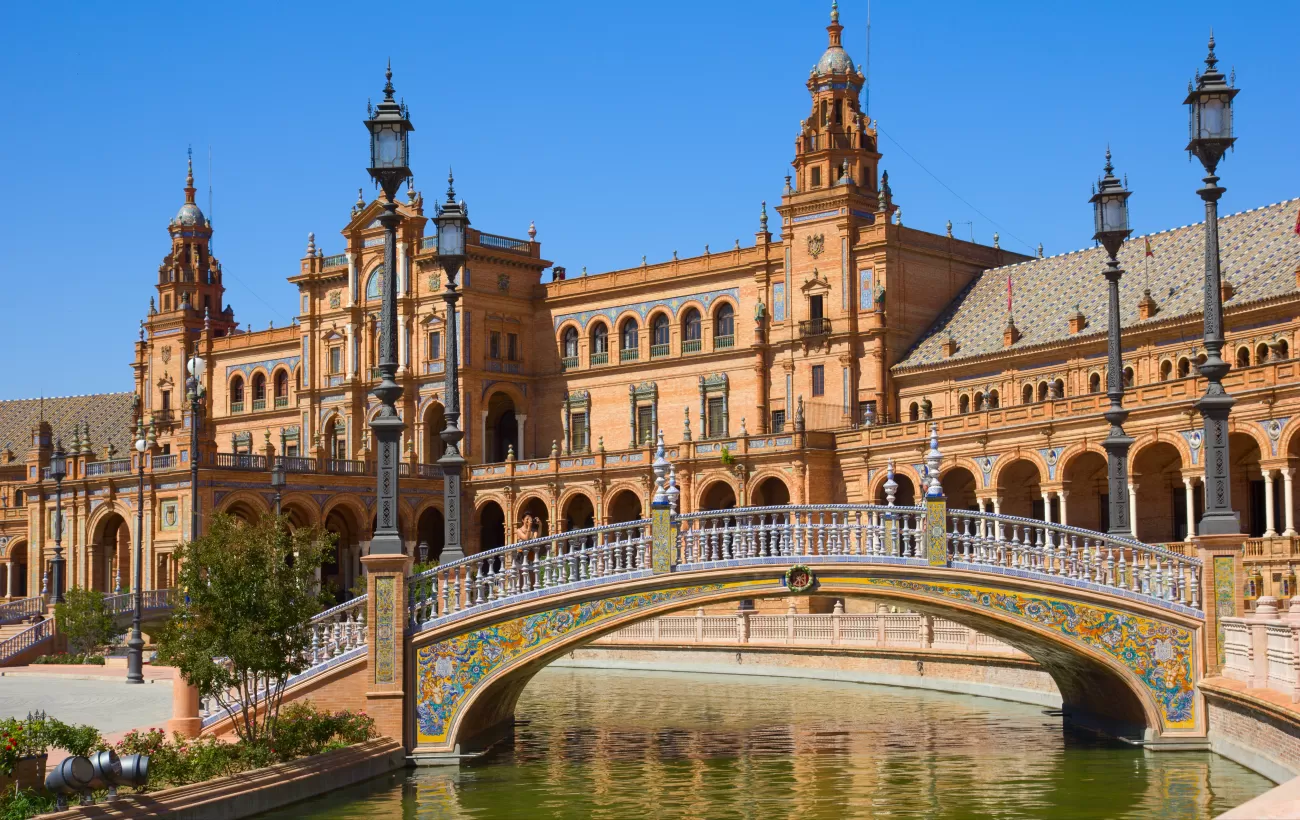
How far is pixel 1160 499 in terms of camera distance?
50.2m

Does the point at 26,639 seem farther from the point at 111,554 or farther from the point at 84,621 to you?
the point at 111,554

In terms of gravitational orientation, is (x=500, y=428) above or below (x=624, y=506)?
above

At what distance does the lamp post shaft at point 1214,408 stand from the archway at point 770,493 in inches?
1550

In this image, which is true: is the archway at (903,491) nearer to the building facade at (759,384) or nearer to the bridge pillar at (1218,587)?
the building facade at (759,384)

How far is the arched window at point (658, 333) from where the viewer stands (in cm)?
7147

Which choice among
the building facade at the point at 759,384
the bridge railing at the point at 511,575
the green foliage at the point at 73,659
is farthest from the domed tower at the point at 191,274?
the bridge railing at the point at 511,575

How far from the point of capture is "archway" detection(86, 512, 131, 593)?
65875 millimetres

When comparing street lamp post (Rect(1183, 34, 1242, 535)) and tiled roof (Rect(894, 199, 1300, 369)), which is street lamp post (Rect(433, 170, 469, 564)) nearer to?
street lamp post (Rect(1183, 34, 1242, 535))

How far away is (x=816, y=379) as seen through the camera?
6412 cm

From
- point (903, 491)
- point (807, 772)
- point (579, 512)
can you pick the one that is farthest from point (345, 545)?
point (807, 772)

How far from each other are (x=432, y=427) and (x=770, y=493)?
17510mm

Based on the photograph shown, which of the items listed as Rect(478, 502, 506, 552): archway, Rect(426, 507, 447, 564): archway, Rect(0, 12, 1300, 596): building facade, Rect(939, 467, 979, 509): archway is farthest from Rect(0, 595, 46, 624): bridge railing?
Rect(939, 467, 979, 509): archway

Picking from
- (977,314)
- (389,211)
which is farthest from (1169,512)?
(389,211)

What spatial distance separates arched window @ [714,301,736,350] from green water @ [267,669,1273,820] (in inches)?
1446
